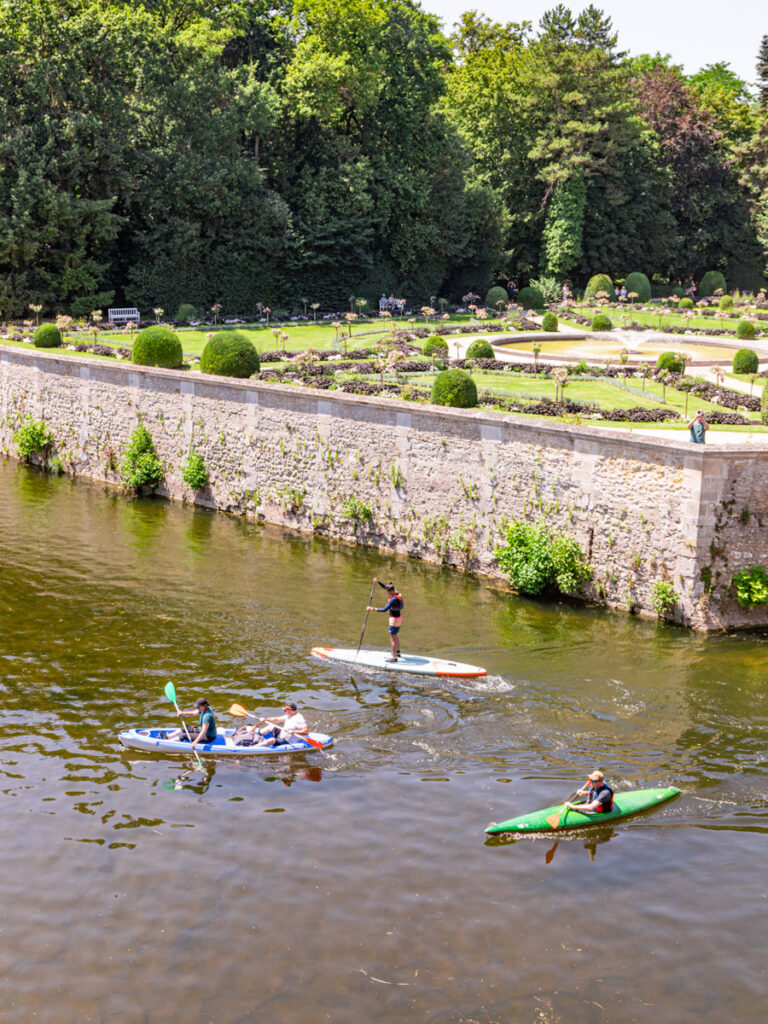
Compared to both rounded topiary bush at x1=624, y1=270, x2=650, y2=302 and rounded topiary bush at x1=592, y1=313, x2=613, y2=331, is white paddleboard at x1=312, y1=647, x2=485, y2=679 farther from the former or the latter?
rounded topiary bush at x1=624, y1=270, x2=650, y2=302

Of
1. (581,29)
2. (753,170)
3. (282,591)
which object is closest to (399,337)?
(282,591)

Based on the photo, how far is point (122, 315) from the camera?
46750 millimetres

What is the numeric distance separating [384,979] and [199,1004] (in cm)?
164

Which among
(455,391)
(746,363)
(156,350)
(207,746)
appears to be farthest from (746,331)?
(207,746)

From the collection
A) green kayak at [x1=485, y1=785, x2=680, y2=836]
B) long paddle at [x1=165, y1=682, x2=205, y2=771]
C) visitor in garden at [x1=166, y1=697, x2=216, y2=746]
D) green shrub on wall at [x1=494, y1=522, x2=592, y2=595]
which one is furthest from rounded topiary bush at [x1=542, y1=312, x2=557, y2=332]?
green kayak at [x1=485, y1=785, x2=680, y2=836]

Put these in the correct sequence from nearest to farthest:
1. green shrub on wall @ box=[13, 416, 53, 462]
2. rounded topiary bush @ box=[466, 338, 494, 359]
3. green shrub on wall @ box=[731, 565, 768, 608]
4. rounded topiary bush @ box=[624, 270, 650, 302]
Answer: green shrub on wall @ box=[731, 565, 768, 608] → green shrub on wall @ box=[13, 416, 53, 462] → rounded topiary bush @ box=[466, 338, 494, 359] → rounded topiary bush @ box=[624, 270, 650, 302]

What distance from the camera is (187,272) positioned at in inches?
2009

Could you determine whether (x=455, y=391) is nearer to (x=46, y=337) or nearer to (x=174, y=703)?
(x=174, y=703)

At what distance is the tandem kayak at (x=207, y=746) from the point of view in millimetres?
13820

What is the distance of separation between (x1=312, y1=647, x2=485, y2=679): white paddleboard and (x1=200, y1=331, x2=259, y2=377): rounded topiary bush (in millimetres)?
12600

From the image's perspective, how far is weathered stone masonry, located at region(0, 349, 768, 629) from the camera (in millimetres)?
17922

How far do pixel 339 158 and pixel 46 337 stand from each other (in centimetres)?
2474

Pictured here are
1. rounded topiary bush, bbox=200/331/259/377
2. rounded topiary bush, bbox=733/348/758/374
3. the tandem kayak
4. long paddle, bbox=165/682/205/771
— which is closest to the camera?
long paddle, bbox=165/682/205/771

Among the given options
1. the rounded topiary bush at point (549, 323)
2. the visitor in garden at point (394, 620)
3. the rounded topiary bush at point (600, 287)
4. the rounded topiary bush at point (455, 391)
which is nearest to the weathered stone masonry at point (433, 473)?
the rounded topiary bush at point (455, 391)
